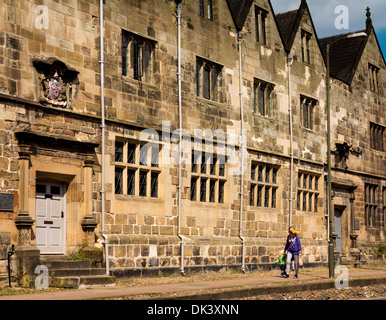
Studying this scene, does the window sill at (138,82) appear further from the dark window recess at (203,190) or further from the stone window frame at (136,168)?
the dark window recess at (203,190)

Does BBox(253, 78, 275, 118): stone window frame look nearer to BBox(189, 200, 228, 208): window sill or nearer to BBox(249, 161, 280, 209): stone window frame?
BBox(249, 161, 280, 209): stone window frame

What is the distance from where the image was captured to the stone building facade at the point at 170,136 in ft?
62.0

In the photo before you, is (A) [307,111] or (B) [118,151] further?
(A) [307,111]

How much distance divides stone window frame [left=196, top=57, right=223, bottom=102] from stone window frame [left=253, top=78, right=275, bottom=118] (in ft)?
7.60

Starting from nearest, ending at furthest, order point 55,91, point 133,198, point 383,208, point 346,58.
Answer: point 55,91, point 133,198, point 346,58, point 383,208

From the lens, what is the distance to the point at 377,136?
121ft

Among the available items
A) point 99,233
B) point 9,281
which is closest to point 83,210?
point 99,233

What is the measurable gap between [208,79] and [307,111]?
7.05 m

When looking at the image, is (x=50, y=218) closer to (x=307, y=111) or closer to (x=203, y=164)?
(x=203, y=164)

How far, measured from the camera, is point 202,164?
81.7ft

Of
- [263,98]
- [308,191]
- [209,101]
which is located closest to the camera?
[209,101]

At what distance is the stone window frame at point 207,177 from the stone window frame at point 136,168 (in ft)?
5.67

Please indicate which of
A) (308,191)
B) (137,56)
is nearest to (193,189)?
(137,56)

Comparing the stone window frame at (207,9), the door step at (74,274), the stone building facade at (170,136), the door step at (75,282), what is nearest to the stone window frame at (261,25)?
the stone building facade at (170,136)
